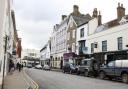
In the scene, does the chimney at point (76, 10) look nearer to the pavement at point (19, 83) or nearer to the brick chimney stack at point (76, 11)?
the brick chimney stack at point (76, 11)

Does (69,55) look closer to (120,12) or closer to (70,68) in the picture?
(70,68)

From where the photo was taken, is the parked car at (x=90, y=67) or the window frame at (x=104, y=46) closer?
the parked car at (x=90, y=67)

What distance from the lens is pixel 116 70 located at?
2903cm

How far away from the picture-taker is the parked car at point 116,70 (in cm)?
2761

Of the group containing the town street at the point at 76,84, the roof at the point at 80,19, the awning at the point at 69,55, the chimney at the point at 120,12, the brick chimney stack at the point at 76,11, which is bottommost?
the town street at the point at 76,84

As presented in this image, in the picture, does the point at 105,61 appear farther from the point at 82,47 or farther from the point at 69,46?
the point at 69,46

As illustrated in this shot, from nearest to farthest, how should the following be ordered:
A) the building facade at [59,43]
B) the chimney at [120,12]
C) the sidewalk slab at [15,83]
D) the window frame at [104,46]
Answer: the sidewalk slab at [15,83] → the window frame at [104,46] → the chimney at [120,12] → the building facade at [59,43]

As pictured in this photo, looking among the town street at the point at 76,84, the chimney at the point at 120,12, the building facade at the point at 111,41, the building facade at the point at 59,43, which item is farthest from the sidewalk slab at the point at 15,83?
the building facade at the point at 59,43

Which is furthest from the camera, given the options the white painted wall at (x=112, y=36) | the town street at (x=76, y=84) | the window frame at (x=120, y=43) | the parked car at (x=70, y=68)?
the parked car at (x=70, y=68)

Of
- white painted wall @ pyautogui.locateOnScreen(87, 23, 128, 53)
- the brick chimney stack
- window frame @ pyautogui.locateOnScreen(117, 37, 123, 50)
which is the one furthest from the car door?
the brick chimney stack

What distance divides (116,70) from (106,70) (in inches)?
88.5

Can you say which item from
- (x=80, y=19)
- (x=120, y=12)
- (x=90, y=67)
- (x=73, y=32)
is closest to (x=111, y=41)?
(x=120, y=12)

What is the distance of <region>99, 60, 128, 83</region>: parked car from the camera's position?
90.6 feet

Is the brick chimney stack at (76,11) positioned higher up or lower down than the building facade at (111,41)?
higher up
